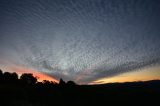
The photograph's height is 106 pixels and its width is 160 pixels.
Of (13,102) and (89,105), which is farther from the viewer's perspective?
→ (89,105)

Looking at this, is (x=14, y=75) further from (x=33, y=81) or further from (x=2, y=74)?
(x=33, y=81)

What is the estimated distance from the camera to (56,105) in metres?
39.9

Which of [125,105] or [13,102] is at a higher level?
[13,102]

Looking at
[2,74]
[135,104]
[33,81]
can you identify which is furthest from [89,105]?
[33,81]

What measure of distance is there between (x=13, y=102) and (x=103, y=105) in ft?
96.1

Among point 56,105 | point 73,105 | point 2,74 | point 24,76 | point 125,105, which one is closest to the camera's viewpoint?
point 56,105

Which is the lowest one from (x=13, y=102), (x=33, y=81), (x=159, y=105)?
(x=159, y=105)

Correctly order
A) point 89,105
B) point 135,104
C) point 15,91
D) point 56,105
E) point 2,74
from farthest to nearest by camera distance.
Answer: point 2,74 < point 135,104 < point 89,105 < point 56,105 < point 15,91

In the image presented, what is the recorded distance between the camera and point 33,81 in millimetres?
101312

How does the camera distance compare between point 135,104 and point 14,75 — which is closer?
point 135,104

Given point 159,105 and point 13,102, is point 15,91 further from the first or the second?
point 159,105

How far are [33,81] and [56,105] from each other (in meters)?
65.0

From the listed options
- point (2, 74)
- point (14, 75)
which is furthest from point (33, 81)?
point (2, 74)

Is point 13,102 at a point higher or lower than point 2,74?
lower
